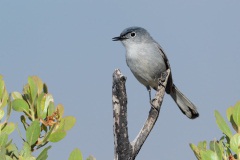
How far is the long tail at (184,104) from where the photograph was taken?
822cm

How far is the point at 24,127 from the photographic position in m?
3.62

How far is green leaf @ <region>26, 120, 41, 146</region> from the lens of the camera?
329cm

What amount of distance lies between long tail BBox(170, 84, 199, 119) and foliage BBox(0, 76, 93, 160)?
4.86 meters

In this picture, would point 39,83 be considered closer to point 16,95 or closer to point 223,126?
point 16,95

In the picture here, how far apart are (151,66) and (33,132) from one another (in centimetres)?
521

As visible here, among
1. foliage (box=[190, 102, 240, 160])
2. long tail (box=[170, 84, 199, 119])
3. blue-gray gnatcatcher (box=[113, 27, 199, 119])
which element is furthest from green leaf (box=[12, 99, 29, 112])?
long tail (box=[170, 84, 199, 119])

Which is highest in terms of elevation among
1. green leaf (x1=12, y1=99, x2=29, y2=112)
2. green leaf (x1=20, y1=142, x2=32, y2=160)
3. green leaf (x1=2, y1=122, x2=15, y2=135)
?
green leaf (x1=12, y1=99, x2=29, y2=112)

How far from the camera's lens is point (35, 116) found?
3.64m

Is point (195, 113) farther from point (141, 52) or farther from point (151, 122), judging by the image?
point (151, 122)

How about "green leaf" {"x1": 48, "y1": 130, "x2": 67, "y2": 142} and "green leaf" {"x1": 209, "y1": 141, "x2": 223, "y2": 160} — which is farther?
"green leaf" {"x1": 48, "y1": 130, "x2": 67, "y2": 142}

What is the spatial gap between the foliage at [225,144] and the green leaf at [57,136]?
3.51 feet

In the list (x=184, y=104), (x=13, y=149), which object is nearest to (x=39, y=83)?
(x=13, y=149)

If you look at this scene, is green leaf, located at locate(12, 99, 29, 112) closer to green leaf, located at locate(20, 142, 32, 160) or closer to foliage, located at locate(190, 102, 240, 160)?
green leaf, located at locate(20, 142, 32, 160)

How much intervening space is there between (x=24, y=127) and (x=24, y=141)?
0.79ft
